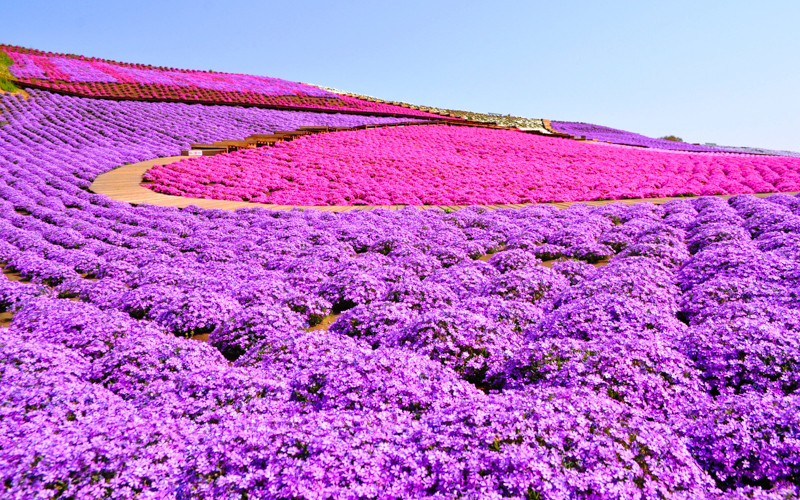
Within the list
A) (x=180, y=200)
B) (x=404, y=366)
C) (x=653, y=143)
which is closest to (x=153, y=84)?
(x=180, y=200)

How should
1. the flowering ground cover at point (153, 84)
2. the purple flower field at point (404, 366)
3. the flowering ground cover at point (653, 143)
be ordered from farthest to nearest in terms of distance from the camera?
the flowering ground cover at point (653, 143), the flowering ground cover at point (153, 84), the purple flower field at point (404, 366)

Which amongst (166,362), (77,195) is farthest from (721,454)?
(77,195)

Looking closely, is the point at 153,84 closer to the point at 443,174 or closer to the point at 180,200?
the point at 180,200

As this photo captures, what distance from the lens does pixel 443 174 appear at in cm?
2597

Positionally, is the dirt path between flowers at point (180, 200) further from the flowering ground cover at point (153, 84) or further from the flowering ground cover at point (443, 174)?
the flowering ground cover at point (153, 84)

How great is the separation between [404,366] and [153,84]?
205 feet

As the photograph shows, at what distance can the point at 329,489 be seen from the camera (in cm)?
357

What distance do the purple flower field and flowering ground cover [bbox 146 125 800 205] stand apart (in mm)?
8093

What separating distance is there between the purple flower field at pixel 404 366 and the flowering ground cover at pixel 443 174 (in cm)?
809

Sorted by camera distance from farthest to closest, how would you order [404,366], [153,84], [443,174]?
1. [153,84]
2. [443,174]
3. [404,366]

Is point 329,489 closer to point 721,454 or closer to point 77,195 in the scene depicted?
point 721,454

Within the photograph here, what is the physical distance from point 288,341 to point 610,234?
32.9 ft

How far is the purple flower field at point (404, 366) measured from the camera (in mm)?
3836

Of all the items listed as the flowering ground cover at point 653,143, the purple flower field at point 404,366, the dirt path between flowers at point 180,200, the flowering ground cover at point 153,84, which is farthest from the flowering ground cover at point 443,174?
the flowering ground cover at point 153,84
